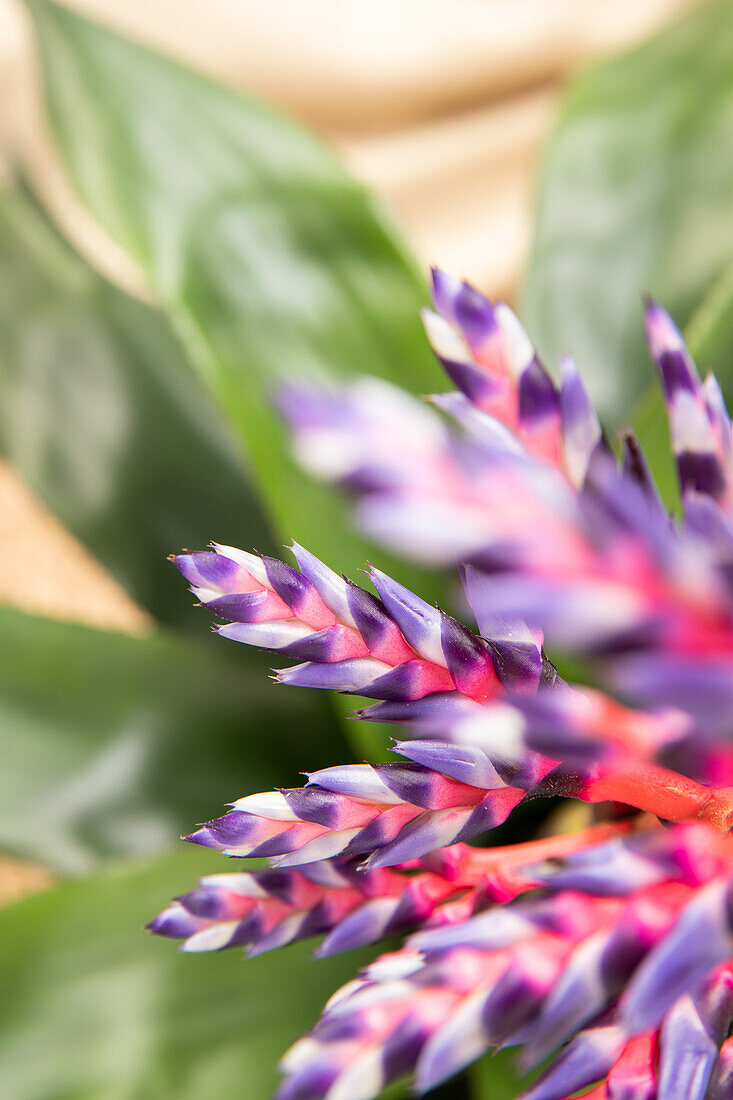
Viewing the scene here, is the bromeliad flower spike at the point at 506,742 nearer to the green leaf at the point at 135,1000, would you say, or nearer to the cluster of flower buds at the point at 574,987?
the cluster of flower buds at the point at 574,987

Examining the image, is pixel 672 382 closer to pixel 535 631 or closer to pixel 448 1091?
pixel 535 631

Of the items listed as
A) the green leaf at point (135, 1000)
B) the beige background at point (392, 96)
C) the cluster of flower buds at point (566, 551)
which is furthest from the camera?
the beige background at point (392, 96)

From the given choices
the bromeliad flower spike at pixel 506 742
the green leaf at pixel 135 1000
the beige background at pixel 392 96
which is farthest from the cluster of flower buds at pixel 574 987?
the beige background at pixel 392 96

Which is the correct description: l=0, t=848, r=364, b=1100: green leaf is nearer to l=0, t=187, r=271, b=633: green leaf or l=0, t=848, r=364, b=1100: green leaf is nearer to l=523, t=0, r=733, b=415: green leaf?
l=0, t=187, r=271, b=633: green leaf

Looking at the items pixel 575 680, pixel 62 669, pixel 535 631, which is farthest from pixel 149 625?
pixel 535 631

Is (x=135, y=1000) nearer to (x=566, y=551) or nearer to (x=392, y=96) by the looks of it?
(x=566, y=551)

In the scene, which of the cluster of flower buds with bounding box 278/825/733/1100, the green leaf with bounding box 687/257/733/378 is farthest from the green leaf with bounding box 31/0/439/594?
the cluster of flower buds with bounding box 278/825/733/1100
